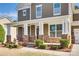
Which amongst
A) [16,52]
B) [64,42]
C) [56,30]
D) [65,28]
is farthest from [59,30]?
[16,52]

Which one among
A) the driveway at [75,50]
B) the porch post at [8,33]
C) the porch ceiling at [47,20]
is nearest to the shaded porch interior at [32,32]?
the porch ceiling at [47,20]

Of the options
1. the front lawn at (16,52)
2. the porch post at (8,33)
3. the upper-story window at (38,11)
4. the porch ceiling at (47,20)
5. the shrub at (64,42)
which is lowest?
the front lawn at (16,52)

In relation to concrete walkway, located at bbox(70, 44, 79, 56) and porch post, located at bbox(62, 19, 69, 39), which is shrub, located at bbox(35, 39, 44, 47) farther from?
concrete walkway, located at bbox(70, 44, 79, 56)

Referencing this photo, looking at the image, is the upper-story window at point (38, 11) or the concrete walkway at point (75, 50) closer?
the concrete walkway at point (75, 50)

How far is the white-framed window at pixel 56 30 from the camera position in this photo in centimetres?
906

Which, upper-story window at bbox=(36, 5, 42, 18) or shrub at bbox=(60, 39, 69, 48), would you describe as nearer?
shrub at bbox=(60, 39, 69, 48)

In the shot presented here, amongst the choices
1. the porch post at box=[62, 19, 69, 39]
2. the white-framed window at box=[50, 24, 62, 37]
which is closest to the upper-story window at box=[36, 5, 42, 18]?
the white-framed window at box=[50, 24, 62, 37]

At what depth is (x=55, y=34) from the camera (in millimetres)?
9094

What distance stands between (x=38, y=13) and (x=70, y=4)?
32.9 inches

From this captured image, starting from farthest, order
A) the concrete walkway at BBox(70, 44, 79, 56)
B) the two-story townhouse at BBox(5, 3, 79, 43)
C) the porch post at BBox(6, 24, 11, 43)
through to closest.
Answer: the porch post at BBox(6, 24, 11, 43) < the two-story townhouse at BBox(5, 3, 79, 43) < the concrete walkway at BBox(70, 44, 79, 56)

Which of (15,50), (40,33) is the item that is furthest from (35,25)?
(15,50)

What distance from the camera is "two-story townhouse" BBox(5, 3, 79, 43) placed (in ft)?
29.3

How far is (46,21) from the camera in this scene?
906 centimetres

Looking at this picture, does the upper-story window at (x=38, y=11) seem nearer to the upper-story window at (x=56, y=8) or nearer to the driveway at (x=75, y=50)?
the upper-story window at (x=56, y=8)
